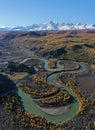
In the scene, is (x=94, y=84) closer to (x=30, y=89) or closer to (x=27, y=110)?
(x=30, y=89)

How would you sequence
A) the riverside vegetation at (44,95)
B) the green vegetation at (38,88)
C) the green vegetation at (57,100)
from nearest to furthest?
1. the riverside vegetation at (44,95)
2. the green vegetation at (57,100)
3. the green vegetation at (38,88)

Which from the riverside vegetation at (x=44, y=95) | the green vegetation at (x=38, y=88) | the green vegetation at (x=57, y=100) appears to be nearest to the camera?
the riverside vegetation at (x=44, y=95)

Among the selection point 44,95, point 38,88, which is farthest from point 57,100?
point 38,88

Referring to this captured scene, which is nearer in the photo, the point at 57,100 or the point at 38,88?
the point at 57,100

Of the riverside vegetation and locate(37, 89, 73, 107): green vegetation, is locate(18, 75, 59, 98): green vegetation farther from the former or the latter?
locate(37, 89, 73, 107): green vegetation

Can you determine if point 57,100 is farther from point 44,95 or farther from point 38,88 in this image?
point 38,88

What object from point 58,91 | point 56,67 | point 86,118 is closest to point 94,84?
point 58,91

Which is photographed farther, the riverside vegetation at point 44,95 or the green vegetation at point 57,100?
the green vegetation at point 57,100

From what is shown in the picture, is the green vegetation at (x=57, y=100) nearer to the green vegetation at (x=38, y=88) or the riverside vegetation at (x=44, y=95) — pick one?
the riverside vegetation at (x=44, y=95)

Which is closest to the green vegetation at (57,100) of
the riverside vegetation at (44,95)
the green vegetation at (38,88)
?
the riverside vegetation at (44,95)

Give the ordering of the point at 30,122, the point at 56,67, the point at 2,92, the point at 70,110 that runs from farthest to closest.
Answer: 1. the point at 56,67
2. the point at 2,92
3. the point at 70,110
4. the point at 30,122

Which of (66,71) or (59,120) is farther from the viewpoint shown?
(66,71)
